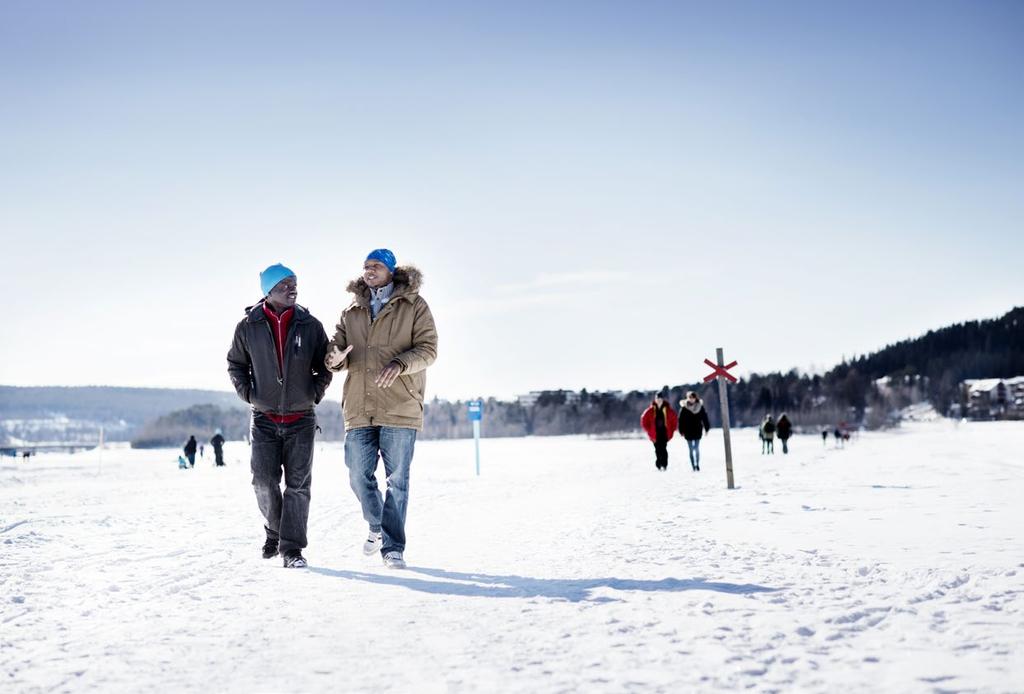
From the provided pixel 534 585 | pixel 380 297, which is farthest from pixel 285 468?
pixel 534 585

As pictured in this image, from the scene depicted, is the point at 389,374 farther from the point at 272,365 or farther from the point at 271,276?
the point at 271,276

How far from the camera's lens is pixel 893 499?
9258 millimetres

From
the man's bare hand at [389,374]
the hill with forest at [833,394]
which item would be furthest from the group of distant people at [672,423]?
the hill with forest at [833,394]

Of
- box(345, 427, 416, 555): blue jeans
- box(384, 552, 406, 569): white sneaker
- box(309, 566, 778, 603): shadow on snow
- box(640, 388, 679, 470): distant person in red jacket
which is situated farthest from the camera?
box(640, 388, 679, 470): distant person in red jacket

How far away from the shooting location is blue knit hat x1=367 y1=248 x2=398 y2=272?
5.85 m

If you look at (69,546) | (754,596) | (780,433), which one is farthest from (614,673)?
(780,433)

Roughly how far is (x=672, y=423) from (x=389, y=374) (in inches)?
548

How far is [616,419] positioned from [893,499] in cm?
15256

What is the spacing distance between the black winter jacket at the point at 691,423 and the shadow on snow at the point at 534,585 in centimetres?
1347

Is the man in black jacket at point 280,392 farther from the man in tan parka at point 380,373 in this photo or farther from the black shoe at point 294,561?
the man in tan parka at point 380,373

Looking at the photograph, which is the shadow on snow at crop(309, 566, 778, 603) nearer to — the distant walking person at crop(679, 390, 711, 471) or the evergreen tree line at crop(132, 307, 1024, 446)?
the distant walking person at crop(679, 390, 711, 471)

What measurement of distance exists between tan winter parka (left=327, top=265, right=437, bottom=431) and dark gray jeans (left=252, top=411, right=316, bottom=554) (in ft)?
1.27

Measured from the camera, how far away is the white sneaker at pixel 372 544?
605cm

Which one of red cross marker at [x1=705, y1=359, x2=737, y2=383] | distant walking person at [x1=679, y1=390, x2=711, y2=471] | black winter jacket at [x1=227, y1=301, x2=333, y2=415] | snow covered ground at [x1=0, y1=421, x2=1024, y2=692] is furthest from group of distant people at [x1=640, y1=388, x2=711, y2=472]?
black winter jacket at [x1=227, y1=301, x2=333, y2=415]
